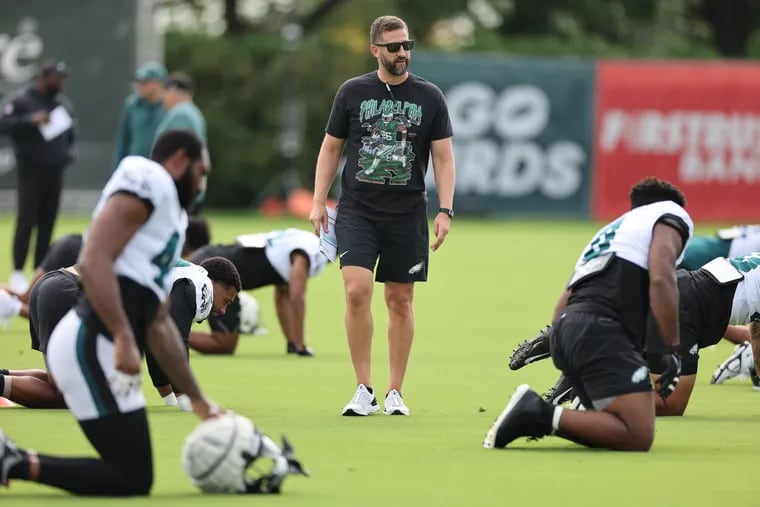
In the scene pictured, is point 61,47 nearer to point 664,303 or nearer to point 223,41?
point 223,41

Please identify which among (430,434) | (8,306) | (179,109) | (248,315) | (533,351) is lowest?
(248,315)

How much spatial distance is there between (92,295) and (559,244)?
2027 cm

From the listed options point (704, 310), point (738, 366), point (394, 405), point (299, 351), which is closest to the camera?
point (394, 405)

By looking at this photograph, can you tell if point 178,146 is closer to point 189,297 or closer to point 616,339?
point 616,339

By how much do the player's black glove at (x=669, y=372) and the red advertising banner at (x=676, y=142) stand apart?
2452 cm

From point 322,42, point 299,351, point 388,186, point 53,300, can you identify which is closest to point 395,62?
point 388,186

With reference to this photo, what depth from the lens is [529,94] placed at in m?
32.6

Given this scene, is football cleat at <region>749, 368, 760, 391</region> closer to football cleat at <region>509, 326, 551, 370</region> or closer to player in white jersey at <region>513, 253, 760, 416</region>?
player in white jersey at <region>513, 253, 760, 416</region>

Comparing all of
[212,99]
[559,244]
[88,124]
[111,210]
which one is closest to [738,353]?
[111,210]

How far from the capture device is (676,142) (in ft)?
107

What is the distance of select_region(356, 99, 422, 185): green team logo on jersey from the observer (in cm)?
984

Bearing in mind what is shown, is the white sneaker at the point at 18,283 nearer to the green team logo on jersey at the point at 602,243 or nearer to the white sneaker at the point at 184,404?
the white sneaker at the point at 184,404

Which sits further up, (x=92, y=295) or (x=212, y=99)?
(x=92, y=295)

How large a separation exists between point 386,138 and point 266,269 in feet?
11.0
